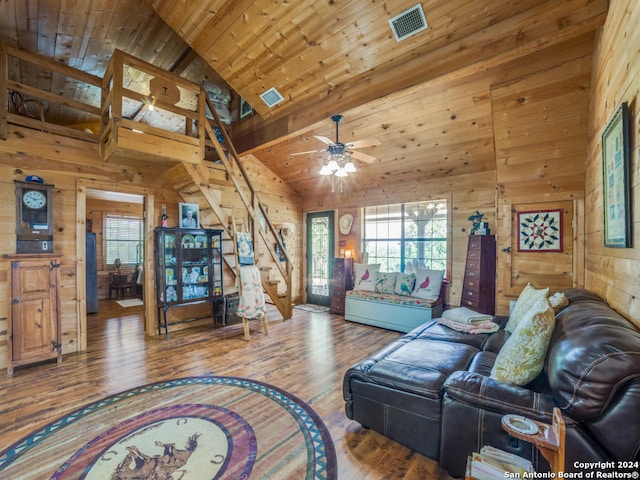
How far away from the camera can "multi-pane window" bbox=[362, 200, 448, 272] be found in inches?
201

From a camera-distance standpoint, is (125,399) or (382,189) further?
(382,189)

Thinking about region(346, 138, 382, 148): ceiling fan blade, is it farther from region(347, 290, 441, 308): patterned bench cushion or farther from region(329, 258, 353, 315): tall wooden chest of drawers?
region(329, 258, 353, 315): tall wooden chest of drawers

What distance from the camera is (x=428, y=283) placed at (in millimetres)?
4715

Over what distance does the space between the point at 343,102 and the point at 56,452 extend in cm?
416

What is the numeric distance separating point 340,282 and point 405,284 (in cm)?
132

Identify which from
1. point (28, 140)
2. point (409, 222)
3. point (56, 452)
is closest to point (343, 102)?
point (409, 222)

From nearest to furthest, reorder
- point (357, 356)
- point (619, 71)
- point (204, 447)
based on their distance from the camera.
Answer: point (619, 71), point (204, 447), point (357, 356)

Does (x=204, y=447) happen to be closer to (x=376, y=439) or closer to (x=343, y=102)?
(x=376, y=439)

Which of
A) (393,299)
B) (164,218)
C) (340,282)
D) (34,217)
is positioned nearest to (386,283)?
(393,299)

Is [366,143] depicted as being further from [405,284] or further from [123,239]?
[123,239]

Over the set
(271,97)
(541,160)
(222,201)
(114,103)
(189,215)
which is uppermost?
(271,97)

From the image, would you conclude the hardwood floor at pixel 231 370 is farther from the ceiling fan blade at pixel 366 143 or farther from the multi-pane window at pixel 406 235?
the ceiling fan blade at pixel 366 143

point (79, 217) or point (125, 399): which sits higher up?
point (79, 217)

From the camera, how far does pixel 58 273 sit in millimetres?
3402
